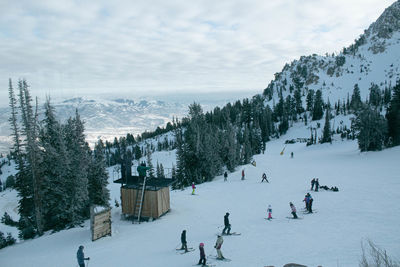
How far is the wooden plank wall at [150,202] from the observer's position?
21.6m

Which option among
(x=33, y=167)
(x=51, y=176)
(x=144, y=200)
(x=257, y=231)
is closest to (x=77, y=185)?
(x=51, y=176)

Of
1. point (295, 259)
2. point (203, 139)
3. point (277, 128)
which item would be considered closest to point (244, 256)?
point (295, 259)

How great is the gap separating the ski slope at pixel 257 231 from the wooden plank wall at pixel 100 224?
635 mm

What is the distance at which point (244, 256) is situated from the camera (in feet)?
43.2

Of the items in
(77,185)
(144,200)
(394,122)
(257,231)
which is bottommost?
(257,231)

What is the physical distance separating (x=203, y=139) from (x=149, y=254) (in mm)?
32703

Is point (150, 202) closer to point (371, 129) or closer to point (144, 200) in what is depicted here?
point (144, 200)

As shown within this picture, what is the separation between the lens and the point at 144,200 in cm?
2192

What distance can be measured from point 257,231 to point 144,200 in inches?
410

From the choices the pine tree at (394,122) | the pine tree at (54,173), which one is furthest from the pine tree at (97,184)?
the pine tree at (394,122)

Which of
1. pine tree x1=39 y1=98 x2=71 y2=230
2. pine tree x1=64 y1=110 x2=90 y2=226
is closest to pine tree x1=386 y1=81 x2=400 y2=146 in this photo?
pine tree x1=64 y1=110 x2=90 y2=226

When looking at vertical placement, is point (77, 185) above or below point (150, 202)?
above

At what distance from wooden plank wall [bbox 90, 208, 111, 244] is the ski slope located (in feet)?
2.08

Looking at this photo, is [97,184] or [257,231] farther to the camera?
[97,184]
